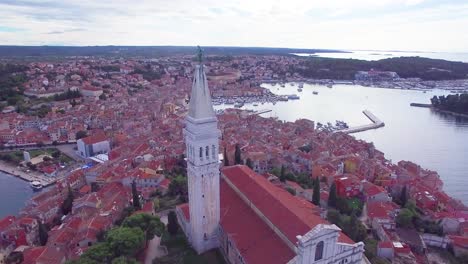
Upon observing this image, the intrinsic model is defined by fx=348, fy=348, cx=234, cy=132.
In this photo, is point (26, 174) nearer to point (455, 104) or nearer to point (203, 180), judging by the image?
point (203, 180)

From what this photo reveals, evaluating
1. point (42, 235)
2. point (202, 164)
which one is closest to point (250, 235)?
point (202, 164)

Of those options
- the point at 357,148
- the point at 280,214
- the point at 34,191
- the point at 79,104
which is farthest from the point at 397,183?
the point at 79,104

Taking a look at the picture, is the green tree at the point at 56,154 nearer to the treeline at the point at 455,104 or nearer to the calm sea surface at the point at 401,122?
the calm sea surface at the point at 401,122

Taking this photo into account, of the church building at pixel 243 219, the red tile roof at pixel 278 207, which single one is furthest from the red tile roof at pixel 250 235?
the red tile roof at pixel 278 207

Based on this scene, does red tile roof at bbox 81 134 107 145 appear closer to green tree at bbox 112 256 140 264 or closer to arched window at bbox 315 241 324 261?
green tree at bbox 112 256 140 264

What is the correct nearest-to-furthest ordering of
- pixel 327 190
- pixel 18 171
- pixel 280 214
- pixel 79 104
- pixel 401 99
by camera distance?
pixel 280 214
pixel 327 190
pixel 18 171
pixel 79 104
pixel 401 99

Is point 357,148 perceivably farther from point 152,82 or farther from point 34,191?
point 152,82

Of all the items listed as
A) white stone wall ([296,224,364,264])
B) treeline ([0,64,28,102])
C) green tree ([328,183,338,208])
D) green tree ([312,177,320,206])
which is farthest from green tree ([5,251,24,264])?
treeline ([0,64,28,102])
